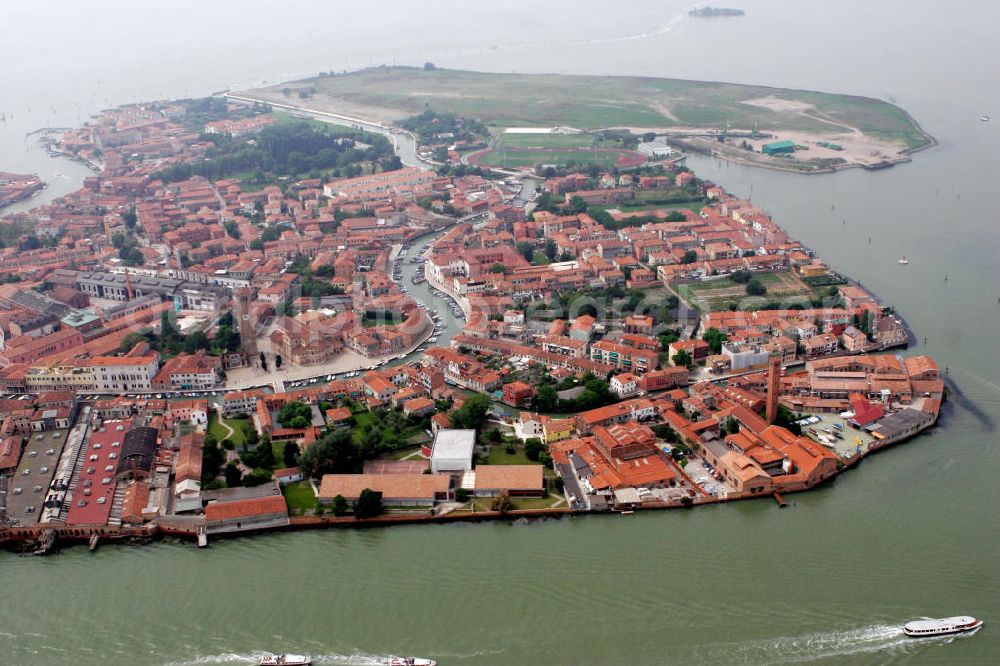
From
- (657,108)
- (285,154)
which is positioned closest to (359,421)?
(285,154)

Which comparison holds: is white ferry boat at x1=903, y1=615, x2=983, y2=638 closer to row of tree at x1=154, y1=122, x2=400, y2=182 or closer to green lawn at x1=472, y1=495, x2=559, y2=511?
green lawn at x1=472, y1=495, x2=559, y2=511

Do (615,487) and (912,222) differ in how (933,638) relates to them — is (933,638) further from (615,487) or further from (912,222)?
(912,222)

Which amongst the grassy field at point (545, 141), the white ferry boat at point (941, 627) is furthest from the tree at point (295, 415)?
the grassy field at point (545, 141)

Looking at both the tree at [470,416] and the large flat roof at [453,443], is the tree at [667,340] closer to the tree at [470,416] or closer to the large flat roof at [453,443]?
the tree at [470,416]

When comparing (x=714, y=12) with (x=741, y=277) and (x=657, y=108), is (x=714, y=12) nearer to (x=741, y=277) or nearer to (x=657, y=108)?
(x=657, y=108)

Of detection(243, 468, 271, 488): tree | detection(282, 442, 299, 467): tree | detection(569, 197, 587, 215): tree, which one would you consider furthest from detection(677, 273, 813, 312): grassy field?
detection(243, 468, 271, 488): tree

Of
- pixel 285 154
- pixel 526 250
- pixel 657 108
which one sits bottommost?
pixel 526 250
